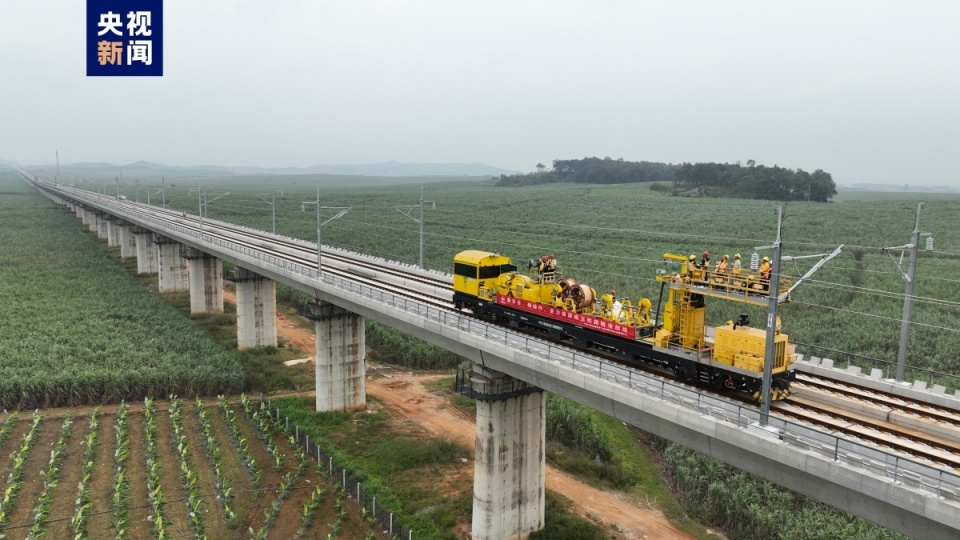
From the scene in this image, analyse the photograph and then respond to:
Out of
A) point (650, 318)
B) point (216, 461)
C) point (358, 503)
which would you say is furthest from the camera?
point (216, 461)

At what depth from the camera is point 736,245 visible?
327 ft

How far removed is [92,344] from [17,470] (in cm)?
2192

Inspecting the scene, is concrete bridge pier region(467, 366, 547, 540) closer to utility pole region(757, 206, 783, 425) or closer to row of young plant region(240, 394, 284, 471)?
utility pole region(757, 206, 783, 425)

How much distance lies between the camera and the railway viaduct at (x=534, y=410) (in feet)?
50.0

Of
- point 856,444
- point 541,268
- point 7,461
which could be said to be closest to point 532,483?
point 541,268

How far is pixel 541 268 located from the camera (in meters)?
31.2

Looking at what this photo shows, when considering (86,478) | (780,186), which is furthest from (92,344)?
(780,186)

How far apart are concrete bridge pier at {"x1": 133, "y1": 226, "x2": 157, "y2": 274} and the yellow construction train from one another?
74.7m

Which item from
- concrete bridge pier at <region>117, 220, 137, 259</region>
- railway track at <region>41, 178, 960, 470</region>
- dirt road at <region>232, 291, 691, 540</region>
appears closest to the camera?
railway track at <region>41, 178, 960, 470</region>

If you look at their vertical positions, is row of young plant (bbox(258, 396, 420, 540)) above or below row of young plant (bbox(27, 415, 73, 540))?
below

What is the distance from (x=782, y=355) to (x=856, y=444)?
5.05m

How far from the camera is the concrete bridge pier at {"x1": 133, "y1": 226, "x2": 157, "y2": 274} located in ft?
301

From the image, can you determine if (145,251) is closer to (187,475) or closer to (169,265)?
(169,265)

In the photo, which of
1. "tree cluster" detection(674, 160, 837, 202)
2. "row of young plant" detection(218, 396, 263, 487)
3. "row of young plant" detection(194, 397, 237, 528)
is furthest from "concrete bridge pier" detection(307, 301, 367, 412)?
"tree cluster" detection(674, 160, 837, 202)
